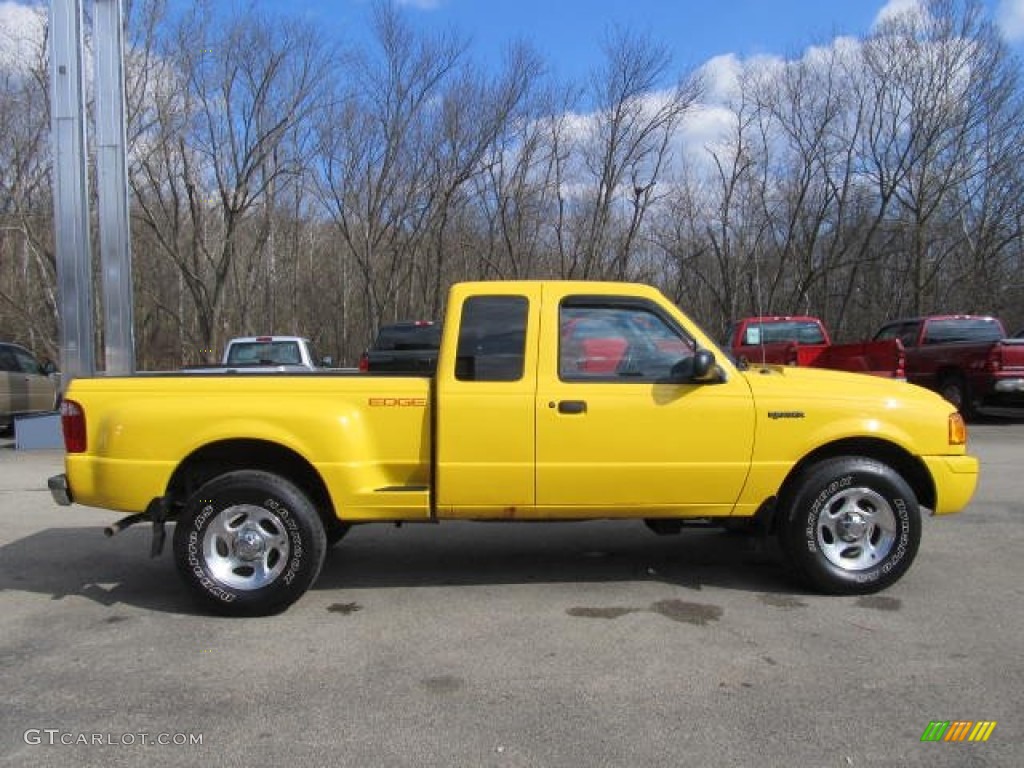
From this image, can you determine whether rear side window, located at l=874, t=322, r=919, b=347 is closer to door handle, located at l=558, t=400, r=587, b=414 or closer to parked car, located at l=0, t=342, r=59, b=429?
door handle, located at l=558, t=400, r=587, b=414

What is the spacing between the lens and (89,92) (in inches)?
895

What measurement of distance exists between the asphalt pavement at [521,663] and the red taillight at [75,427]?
1027 millimetres

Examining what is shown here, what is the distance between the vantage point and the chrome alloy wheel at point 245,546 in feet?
16.1

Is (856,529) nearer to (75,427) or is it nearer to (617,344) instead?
(617,344)

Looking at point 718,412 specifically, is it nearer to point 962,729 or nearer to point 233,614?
point 962,729

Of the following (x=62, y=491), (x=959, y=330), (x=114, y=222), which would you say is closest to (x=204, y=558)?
(x=62, y=491)

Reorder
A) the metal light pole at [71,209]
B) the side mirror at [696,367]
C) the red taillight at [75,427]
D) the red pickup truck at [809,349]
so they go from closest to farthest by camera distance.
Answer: the side mirror at [696,367], the red taillight at [75,427], the red pickup truck at [809,349], the metal light pole at [71,209]

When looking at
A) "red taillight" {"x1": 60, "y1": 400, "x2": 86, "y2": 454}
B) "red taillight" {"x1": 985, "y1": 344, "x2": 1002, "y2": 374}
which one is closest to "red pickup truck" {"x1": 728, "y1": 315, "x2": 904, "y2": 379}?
"red taillight" {"x1": 985, "y1": 344, "x2": 1002, "y2": 374}

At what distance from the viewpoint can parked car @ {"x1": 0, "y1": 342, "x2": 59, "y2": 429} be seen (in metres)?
15.3

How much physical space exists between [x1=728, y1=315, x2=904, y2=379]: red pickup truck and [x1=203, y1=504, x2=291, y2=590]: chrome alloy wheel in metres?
5.91

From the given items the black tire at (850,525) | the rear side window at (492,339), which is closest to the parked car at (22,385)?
the rear side window at (492,339)

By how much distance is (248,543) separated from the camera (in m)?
4.91

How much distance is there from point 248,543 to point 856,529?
3679mm

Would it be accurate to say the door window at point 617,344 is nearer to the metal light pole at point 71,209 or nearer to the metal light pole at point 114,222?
the metal light pole at point 71,209
